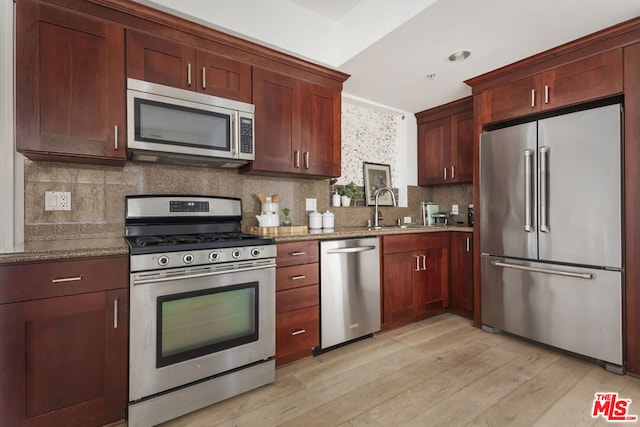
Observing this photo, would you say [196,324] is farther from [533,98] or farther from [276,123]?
[533,98]

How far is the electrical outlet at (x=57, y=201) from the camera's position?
1.88 meters

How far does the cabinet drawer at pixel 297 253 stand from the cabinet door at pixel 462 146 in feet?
7.11

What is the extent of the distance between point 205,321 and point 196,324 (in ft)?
0.16

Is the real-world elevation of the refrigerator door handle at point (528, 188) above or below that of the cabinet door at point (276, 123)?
below

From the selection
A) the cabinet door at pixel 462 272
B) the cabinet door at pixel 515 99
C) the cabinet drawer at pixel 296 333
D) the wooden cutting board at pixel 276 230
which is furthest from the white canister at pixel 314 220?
the cabinet door at pixel 515 99

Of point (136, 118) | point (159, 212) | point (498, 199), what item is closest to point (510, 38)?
point (498, 199)

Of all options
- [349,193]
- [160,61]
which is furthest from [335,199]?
[160,61]

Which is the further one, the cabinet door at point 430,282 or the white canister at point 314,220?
the cabinet door at point 430,282

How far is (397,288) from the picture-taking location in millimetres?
2863

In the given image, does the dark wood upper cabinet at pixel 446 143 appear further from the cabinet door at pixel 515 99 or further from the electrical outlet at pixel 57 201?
the electrical outlet at pixel 57 201

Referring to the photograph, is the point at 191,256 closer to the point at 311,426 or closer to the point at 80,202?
the point at 80,202

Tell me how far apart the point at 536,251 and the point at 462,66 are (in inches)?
66.5

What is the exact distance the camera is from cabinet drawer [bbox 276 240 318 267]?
2148 mm

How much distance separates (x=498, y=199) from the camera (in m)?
2.73
